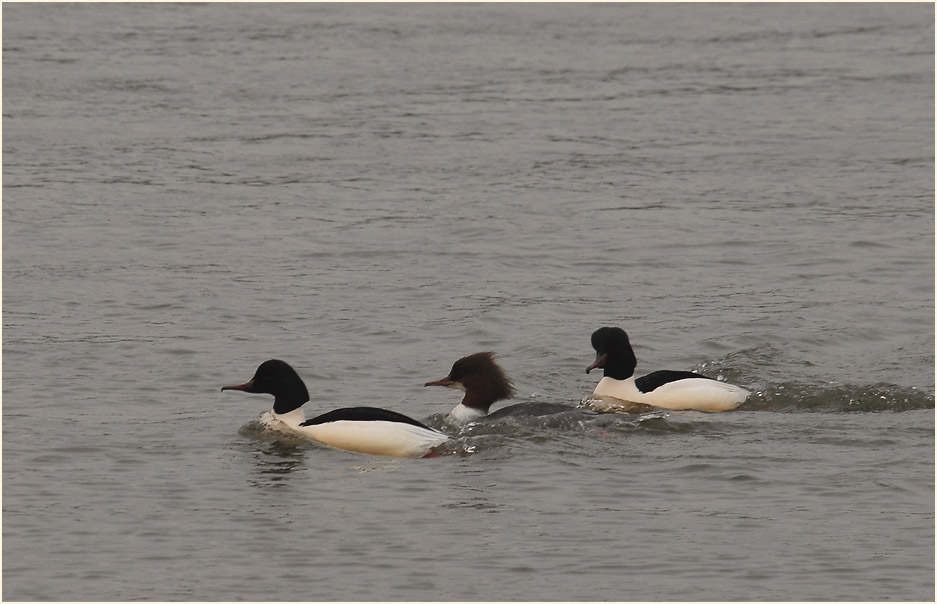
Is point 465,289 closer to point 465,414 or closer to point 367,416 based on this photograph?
point 465,414

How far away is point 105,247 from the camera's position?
1775 cm

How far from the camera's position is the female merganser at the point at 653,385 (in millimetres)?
12852

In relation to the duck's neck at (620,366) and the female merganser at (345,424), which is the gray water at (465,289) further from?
the duck's neck at (620,366)

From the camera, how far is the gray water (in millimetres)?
9469

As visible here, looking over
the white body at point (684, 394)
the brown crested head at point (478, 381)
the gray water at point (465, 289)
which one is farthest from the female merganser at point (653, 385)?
the brown crested head at point (478, 381)

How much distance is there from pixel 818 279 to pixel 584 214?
3.49m

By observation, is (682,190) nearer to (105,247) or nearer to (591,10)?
(105,247)

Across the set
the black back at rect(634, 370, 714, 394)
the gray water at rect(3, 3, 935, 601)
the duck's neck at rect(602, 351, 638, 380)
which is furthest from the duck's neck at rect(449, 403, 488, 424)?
the black back at rect(634, 370, 714, 394)

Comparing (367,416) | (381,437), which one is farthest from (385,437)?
(367,416)

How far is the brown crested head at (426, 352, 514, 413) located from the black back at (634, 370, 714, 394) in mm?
1377

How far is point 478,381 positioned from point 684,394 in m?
1.78

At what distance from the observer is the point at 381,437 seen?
11320 mm

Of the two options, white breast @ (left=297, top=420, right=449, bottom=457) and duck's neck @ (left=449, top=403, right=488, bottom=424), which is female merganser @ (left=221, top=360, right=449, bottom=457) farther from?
duck's neck @ (left=449, top=403, right=488, bottom=424)

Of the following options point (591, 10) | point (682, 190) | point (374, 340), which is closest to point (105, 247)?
point (374, 340)
